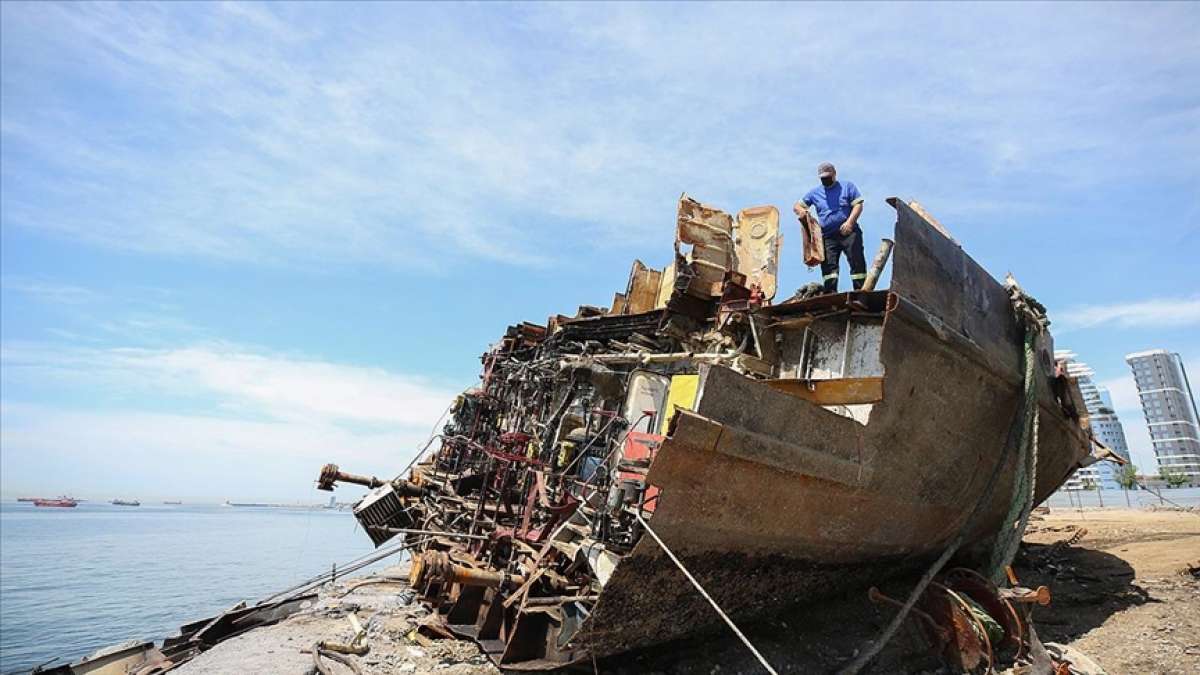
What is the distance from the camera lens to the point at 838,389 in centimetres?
535

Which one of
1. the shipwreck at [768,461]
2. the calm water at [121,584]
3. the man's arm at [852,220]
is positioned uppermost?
the man's arm at [852,220]

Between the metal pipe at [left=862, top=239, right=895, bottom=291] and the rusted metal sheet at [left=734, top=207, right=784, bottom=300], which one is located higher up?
the rusted metal sheet at [left=734, top=207, right=784, bottom=300]

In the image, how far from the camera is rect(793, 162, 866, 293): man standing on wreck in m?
6.31

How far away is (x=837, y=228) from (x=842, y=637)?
4322 millimetres

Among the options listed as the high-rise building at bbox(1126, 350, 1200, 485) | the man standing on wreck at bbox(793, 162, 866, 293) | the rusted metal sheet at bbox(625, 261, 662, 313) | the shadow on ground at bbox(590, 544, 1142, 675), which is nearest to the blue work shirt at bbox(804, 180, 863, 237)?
the man standing on wreck at bbox(793, 162, 866, 293)

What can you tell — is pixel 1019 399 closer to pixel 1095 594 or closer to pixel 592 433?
pixel 1095 594

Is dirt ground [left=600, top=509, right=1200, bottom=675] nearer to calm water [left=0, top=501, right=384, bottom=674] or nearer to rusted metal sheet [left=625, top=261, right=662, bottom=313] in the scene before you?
rusted metal sheet [left=625, top=261, right=662, bottom=313]

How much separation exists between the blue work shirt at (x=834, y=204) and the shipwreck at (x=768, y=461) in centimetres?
29

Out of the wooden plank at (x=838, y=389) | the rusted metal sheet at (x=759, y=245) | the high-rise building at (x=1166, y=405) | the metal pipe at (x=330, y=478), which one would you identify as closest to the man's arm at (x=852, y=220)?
the wooden plank at (x=838, y=389)

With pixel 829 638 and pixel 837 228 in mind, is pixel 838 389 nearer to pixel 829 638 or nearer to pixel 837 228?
pixel 837 228

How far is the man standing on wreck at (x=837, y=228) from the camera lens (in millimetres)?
6309

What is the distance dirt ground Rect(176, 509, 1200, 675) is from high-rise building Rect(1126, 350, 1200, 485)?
74391mm

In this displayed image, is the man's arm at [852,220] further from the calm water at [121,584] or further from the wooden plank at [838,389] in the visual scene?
the calm water at [121,584]

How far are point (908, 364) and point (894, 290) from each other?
74cm
